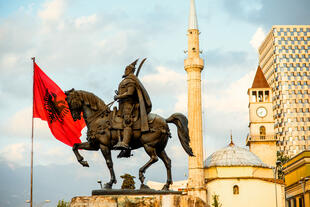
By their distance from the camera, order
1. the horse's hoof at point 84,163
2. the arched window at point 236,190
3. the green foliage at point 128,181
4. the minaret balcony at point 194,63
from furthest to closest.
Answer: the arched window at point 236,190, the minaret balcony at point 194,63, the green foliage at point 128,181, the horse's hoof at point 84,163

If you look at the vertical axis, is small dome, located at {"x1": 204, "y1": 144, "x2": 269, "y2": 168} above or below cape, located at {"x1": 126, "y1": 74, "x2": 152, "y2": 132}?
above

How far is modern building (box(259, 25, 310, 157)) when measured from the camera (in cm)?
11781

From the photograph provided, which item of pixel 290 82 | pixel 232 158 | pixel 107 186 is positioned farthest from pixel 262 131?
pixel 107 186

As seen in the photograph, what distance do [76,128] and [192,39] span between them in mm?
58613

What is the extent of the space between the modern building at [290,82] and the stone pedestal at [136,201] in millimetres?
105532

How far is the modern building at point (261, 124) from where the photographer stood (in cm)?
8556

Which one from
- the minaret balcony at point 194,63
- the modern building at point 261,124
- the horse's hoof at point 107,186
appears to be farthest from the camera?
the modern building at point 261,124

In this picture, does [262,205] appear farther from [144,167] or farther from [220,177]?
[144,167]

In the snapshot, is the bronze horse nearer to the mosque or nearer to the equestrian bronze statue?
the equestrian bronze statue

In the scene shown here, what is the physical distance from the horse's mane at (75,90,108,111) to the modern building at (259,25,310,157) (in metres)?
105

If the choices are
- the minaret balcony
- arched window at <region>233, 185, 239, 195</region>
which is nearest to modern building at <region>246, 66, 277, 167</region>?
arched window at <region>233, 185, 239, 195</region>

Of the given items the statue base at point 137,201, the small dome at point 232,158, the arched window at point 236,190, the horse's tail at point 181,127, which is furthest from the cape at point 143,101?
the small dome at point 232,158

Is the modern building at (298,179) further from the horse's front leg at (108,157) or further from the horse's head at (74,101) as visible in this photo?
the horse's head at (74,101)

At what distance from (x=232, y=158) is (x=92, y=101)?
62537mm
